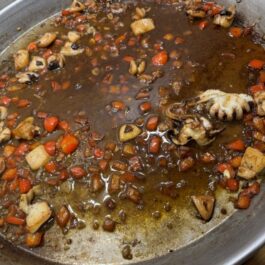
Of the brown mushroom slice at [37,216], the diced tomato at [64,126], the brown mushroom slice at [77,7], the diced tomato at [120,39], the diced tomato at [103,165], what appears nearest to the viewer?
the brown mushroom slice at [37,216]

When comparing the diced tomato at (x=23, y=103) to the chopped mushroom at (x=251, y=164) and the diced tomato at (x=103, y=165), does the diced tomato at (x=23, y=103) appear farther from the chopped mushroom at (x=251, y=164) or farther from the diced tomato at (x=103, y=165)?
the chopped mushroom at (x=251, y=164)

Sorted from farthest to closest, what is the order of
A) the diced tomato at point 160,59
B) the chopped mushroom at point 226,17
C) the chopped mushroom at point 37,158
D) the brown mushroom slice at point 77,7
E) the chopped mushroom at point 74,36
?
the brown mushroom slice at point 77,7, the chopped mushroom at point 74,36, the chopped mushroom at point 226,17, the diced tomato at point 160,59, the chopped mushroom at point 37,158

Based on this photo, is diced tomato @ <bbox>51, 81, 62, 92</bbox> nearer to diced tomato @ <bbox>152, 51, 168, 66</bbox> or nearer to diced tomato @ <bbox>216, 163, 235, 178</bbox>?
diced tomato @ <bbox>152, 51, 168, 66</bbox>

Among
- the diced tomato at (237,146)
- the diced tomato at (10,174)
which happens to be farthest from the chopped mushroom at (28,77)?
the diced tomato at (237,146)

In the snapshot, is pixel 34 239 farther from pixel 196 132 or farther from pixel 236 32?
pixel 236 32

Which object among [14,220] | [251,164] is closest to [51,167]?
[14,220]

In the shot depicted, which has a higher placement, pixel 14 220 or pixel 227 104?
pixel 227 104

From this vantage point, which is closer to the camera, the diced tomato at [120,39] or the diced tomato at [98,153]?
the diced tomato at [98,153]
